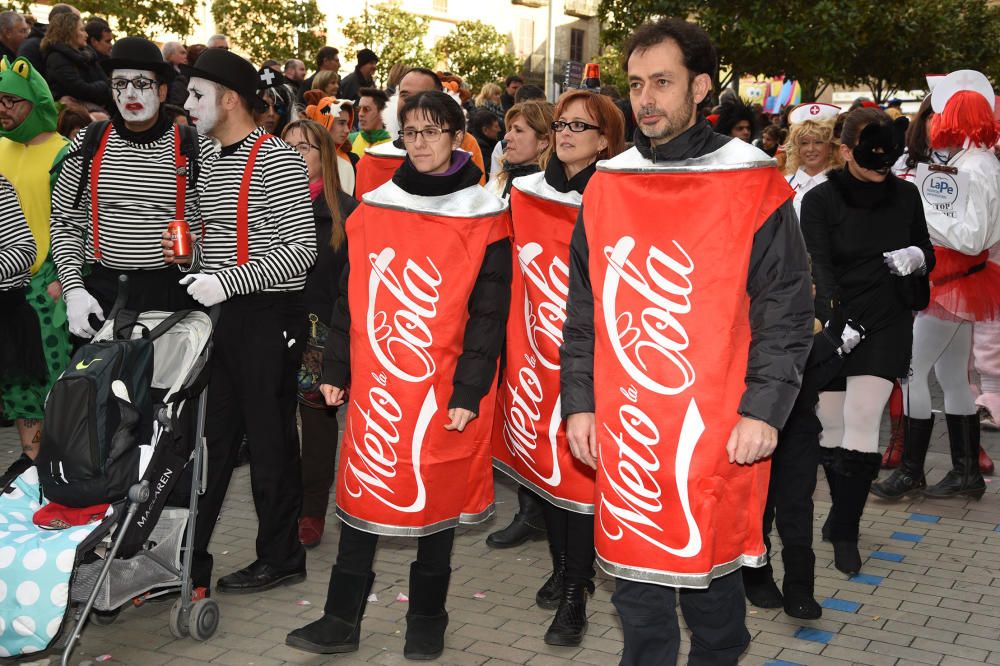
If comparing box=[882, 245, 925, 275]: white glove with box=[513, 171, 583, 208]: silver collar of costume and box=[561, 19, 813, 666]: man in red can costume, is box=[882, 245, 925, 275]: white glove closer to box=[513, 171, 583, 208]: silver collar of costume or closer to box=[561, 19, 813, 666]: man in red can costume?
box=[513, 171, 583, 208]: silver collar of costume

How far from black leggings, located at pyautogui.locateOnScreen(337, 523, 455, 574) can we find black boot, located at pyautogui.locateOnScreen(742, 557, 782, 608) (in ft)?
4.74

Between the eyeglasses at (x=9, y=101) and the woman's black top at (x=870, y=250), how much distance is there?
4.33 meters

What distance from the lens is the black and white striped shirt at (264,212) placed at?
17.0 feet

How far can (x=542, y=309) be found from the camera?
4.84 meters

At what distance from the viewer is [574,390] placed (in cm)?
386

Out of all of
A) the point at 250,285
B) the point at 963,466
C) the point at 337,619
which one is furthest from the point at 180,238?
the point at 963,466

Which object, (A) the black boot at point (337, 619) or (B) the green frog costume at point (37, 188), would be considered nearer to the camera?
(A) the black boot at point (337, 619)

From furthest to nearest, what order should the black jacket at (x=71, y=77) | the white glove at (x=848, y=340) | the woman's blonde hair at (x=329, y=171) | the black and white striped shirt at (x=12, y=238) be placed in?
the black jacket at (x=71, y=77) → the woman's blonde hair at (x=329, y=171) → the black and white striped shirt at (x=12, y=238) → the white glove at (x=848, y=340)

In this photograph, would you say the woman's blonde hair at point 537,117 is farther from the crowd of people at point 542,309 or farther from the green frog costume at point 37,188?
the green frog costume at point 37,188

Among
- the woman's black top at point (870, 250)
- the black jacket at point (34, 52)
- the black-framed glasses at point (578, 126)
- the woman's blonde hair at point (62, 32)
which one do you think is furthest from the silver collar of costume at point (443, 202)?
the black jacket at point (34, 52)

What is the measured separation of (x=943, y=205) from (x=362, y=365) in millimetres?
3858

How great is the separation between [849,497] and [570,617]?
1701 mm

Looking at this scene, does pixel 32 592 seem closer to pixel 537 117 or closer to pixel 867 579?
pixel 537 117

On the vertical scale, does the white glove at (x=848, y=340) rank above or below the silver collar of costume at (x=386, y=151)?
below
